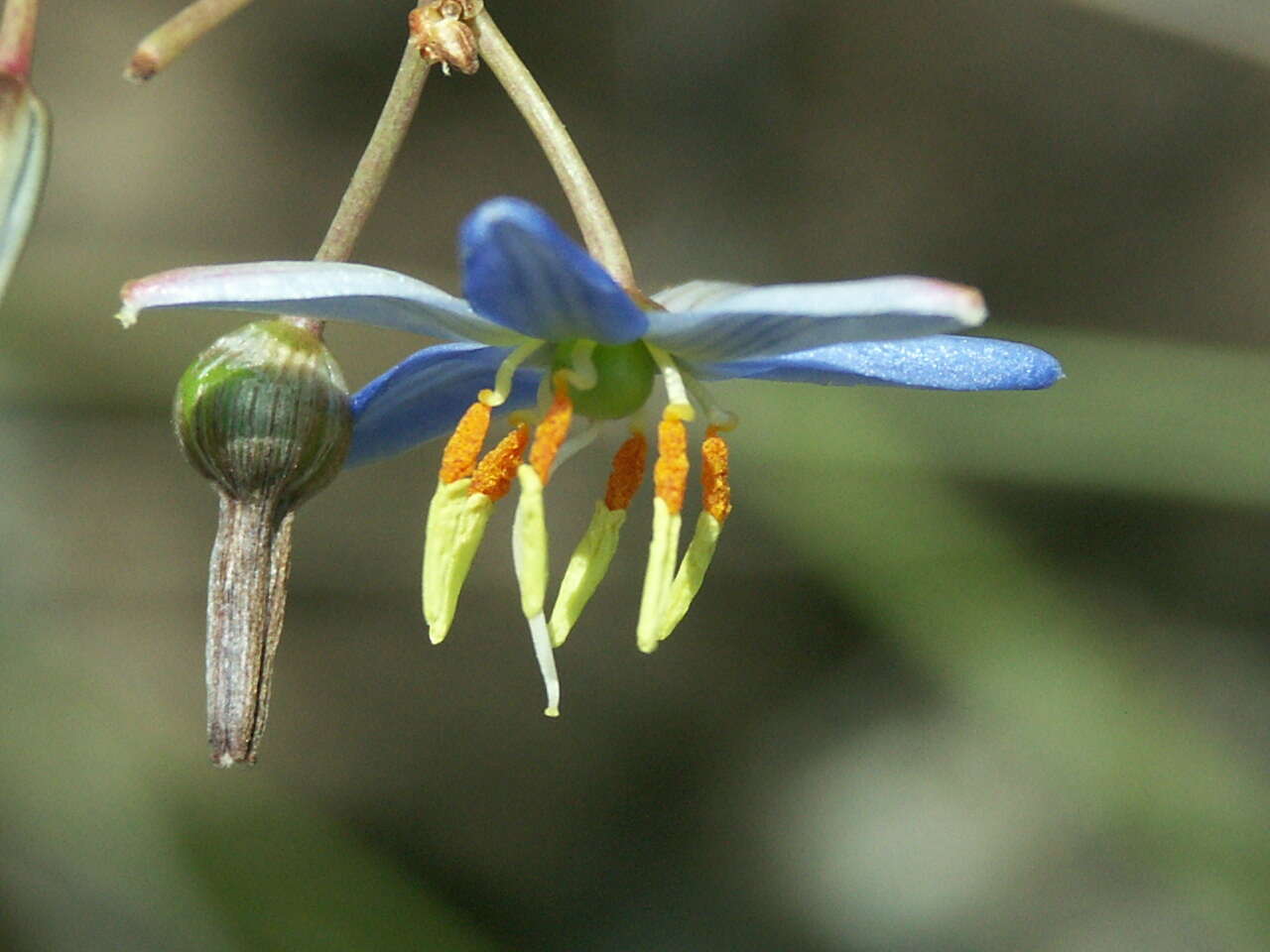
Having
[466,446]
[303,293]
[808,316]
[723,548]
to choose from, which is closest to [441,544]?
[466,446]

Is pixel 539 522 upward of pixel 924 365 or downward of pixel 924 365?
downward

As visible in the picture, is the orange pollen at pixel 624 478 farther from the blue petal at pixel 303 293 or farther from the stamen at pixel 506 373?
the blue petal at pixel 303 293

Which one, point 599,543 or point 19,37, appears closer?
point 19,37

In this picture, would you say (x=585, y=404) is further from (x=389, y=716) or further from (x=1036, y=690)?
(x=389, y=716)

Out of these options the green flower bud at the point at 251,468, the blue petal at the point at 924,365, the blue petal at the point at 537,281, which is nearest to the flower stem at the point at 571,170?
the blue petal at the point at 537,281

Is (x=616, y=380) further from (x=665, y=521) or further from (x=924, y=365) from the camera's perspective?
(x=924, y=365)

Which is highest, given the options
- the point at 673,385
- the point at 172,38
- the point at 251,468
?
the point at 172,38

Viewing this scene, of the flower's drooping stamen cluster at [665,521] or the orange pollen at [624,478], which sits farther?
the orange pollen at [624,478]

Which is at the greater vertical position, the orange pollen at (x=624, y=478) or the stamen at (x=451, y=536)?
the orange pollen at (x=624, y=478)
